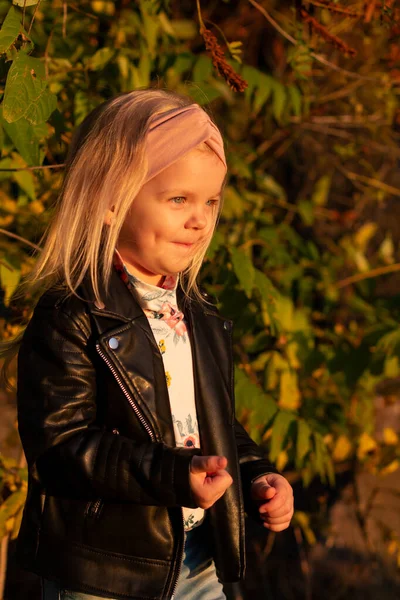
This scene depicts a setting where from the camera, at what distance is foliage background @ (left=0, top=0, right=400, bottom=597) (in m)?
2.31

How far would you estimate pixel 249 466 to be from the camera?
74.5 inches

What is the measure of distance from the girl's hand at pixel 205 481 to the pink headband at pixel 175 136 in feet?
1.97

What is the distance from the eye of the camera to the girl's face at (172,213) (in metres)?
1.69

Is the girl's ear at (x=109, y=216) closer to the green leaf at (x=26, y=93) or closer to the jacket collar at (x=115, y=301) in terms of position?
the jacket collar at (x=115, y=301)

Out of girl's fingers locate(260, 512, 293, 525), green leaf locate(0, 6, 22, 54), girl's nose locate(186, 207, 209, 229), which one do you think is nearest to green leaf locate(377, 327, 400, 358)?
girl's fingers locate(260, 512, 293, 525)

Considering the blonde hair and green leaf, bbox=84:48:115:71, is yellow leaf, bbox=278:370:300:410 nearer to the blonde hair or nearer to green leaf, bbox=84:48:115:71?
green leaf, bbox=84:48:115:71

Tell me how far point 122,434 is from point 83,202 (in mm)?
501

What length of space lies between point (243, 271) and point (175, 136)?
2.48ft

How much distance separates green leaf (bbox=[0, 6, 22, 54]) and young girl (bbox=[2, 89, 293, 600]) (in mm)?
242

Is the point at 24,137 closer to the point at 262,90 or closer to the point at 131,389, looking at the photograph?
the point at 131,389

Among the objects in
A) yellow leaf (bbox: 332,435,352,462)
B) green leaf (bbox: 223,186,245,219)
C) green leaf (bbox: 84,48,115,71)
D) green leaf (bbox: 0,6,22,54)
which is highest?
green leaf (bbox: 0,6,22,54)

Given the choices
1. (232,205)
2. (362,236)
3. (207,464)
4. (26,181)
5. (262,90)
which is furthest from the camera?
(362,236)

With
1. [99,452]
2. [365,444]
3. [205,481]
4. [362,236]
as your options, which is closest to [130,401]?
[99,452]

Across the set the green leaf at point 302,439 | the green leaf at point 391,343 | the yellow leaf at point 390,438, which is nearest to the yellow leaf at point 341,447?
the yellow leaf at point 390,438
